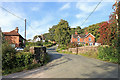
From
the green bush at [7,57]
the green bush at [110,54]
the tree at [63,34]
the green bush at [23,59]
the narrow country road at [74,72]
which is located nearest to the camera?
the narrow country road at [74,72]

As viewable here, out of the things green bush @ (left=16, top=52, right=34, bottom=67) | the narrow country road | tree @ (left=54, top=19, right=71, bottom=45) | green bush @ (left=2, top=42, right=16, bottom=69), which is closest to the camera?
the narrow country road

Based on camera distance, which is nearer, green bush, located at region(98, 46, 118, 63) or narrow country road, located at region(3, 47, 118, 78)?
narrow country road, located at region(3, 47, 118, 78)

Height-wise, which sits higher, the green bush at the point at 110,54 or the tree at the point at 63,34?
the tree at the point at 63,34

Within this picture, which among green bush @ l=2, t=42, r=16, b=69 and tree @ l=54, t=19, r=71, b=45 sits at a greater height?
tree @ l=54, t=19, r=71, b=45

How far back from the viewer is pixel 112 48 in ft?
34.0

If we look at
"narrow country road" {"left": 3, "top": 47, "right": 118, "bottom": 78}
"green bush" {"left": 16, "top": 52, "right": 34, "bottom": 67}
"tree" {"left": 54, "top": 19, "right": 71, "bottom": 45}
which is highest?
"tree" {"left": 54, "top": 19, "right": 71, "bottom": 45}

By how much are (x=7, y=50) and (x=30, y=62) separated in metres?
2.39

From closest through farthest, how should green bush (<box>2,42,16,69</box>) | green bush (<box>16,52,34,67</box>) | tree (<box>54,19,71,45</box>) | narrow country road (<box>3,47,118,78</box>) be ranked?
1. narrow country road (<box>3,47,118,78</box>)
2. green bush (<box>2,42,16,69</box>)
3. green bush (<box>16,52,34,67</box>)
4. tree (<box>54,19,71,45</box>)

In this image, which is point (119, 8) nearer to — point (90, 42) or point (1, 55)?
point (1, 55)

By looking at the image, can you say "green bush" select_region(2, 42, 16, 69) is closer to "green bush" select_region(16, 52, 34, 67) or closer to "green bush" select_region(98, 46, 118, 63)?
"green bush" select_region(16, 52, 34, 67)

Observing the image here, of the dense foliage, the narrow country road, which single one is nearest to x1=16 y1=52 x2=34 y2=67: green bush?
the narrow country road

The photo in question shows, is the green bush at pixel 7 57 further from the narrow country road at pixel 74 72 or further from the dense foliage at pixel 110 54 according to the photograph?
the dense foliage at pixel 110 54

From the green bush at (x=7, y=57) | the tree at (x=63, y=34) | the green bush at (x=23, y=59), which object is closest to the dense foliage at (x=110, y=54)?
the green bush at (x=23, y=59)

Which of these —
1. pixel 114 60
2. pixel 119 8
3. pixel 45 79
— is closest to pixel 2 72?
pixel 45 79
